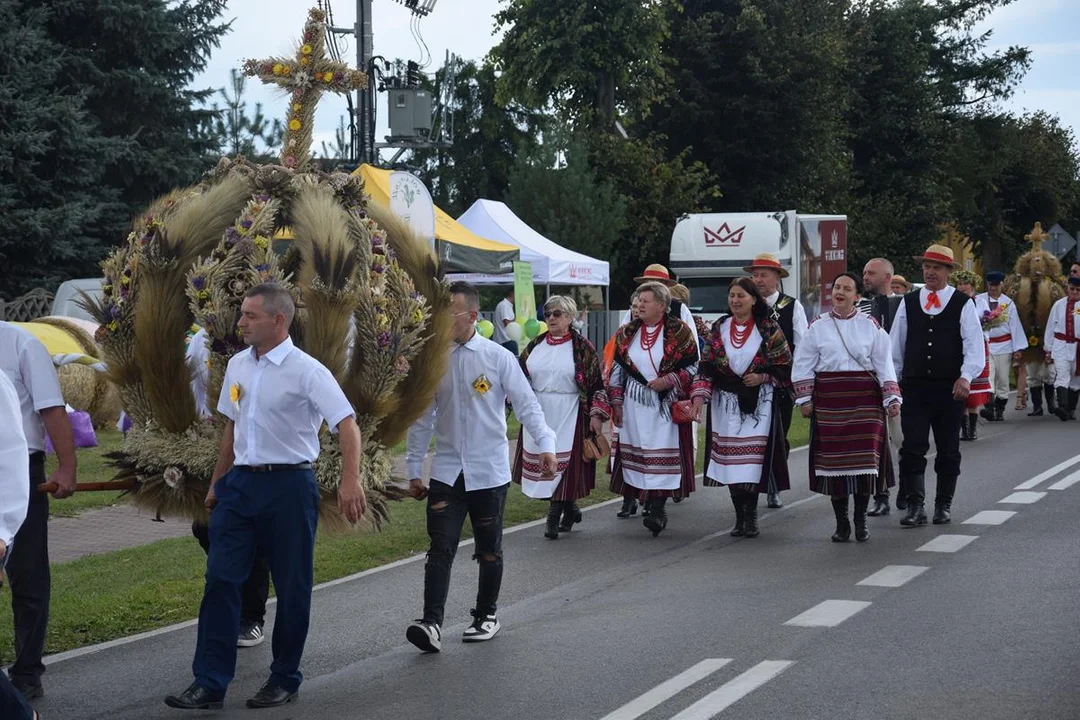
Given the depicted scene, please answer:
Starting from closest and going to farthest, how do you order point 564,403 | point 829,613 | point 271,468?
point 271,468 → point 829,613 → point 564,403

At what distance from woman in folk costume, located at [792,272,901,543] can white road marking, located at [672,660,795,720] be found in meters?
4.04

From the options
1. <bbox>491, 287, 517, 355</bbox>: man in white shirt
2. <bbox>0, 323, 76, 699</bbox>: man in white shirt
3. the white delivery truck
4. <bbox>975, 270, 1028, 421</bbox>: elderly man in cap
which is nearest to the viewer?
<bbox>0, 323, 76, 699</bbox>: man in white shirt

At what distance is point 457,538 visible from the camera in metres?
7.68

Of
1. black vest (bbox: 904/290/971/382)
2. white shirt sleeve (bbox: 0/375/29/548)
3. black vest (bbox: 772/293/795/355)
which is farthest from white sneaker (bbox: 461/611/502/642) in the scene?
black vest (bbox: 772/293/795/355)

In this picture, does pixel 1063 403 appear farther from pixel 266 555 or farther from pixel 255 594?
pixel 266 555

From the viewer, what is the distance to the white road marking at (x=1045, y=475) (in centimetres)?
1365

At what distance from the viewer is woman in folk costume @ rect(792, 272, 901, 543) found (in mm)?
10797

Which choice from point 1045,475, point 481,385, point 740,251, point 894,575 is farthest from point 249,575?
point 740,251

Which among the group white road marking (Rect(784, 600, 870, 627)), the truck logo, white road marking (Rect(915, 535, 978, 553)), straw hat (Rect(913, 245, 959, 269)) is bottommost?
white road marking (Rect(915, 535, 978, 553))

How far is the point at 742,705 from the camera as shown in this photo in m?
6.16

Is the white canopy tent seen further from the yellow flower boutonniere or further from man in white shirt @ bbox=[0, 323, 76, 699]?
man in white shirt @ bbox=[0, 323, 76, 699]

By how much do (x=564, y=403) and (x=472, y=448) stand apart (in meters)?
3.98

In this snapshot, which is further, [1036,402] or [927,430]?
[1036,402]

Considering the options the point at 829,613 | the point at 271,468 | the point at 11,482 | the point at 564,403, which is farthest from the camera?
the point at 564,403
